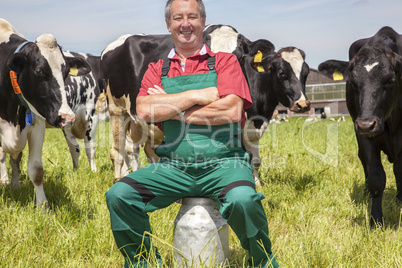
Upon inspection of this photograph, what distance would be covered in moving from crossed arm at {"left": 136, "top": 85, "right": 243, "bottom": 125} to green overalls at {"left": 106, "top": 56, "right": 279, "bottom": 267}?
0.08 m

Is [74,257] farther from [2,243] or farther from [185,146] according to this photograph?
[185,146]

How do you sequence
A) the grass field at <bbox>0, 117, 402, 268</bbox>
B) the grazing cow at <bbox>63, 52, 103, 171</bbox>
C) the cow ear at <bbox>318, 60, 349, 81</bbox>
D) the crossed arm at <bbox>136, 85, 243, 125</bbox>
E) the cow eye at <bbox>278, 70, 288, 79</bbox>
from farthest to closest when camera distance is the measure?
the grazing cow at <bbox>63, 52, 103, 171</bbox>, the cow eye at <bbox>278, 70, 288, 79</bbox>, the cow ear at <bbox>318, 60, 349, 81</bbox>, the grass field at <bbox>0, 117, 402, 268</bbox>, the crossed arm at <bbox>136, 85, 243, 125</bbox>

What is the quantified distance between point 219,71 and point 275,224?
1658 millimetres

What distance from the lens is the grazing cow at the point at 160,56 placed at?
5352mm

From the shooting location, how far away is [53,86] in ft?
12.2

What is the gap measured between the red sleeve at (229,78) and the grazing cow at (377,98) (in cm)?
113

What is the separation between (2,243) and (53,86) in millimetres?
1374

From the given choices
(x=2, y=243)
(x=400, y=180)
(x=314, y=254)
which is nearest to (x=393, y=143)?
(x=400, y=180)

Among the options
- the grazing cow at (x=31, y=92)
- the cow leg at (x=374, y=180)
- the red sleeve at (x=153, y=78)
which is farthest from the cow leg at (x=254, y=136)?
the red sleeve at (x=153, y=78)

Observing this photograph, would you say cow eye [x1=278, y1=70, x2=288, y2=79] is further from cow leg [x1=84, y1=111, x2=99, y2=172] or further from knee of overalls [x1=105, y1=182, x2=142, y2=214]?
→ knee of overalls [x1=105, y1=182, x2=142, y2=214]

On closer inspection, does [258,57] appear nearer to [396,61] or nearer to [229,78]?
[396,61]

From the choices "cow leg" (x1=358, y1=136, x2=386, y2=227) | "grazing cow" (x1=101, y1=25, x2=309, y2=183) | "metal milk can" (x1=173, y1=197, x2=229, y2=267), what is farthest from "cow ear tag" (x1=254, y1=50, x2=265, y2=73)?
"metal milk can" (x1=173, y1=197, x2=229, y2=267)

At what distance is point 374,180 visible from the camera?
3.70 metres

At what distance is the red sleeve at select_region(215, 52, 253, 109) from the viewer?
255cm
